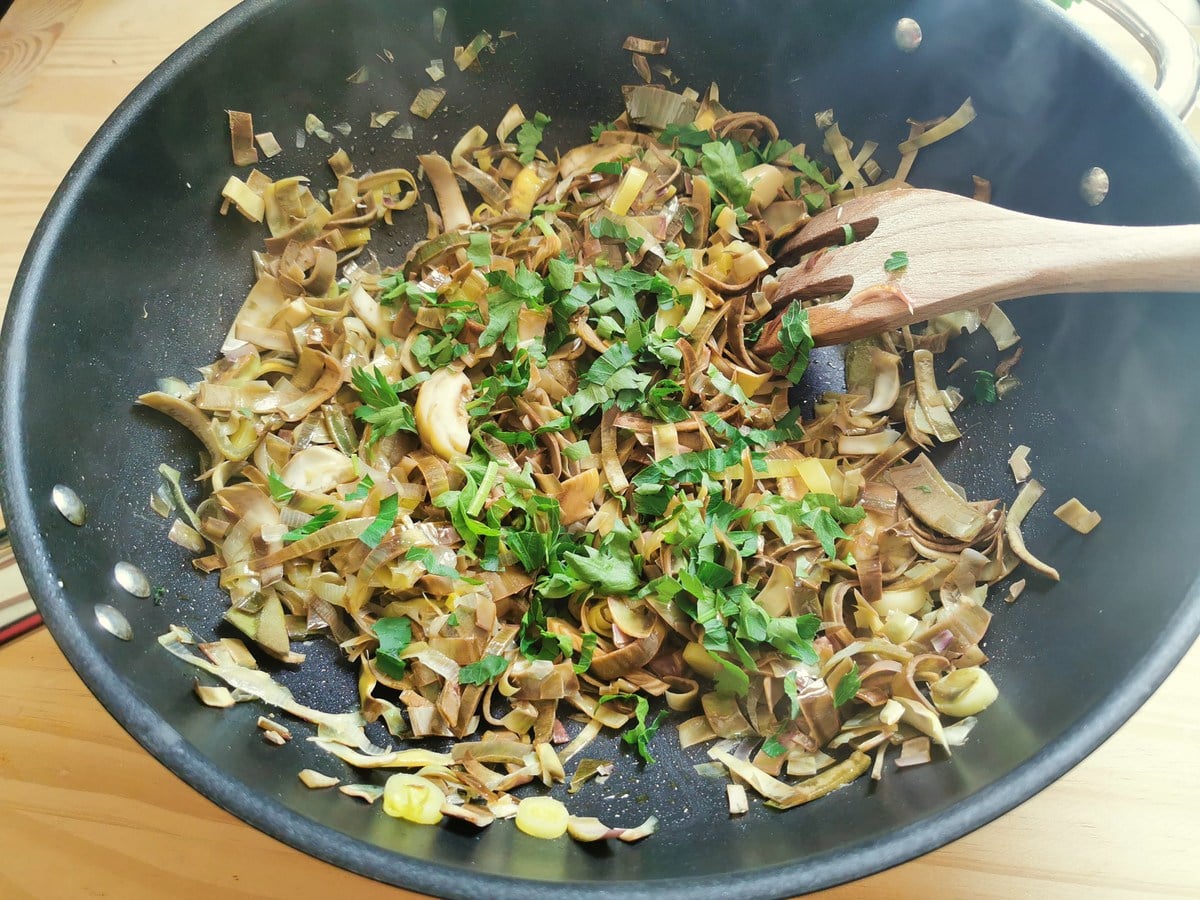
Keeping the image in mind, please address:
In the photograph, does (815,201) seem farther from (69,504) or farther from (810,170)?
(69,504)

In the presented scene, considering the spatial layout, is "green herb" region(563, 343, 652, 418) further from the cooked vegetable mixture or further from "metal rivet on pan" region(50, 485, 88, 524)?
"metal rivet on pan" region(50, 485, 88, 524)

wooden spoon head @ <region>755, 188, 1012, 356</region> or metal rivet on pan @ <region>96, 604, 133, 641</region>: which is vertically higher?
wooden spoon head @ <region>755, 188, 1012, 356</region>

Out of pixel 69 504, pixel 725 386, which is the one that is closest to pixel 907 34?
pixel 725 386

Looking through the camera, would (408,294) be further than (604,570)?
Yes

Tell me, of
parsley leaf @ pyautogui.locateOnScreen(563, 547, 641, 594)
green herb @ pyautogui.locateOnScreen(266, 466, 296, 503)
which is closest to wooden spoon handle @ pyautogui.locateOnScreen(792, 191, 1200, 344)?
parsley leaf @ pyautogui.locateOnScreen(563, 547, 641, 594)

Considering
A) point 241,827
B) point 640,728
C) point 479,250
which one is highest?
point 479,250

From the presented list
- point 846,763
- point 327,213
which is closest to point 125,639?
point 327,213

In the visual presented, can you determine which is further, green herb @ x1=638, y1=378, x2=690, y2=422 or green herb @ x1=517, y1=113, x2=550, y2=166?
green herb @ x1=517, y1=113, x2=550, y2=166
